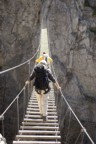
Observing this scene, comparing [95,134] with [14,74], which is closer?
[14,74]

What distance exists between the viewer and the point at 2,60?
771 inches

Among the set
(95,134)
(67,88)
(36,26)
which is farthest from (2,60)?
(95,134)

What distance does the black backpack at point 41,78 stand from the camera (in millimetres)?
7225

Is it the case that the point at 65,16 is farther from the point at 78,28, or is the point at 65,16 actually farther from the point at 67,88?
the point at 67,88

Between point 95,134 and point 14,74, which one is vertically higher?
point 14,74

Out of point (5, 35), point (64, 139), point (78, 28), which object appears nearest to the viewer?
point (5, 35)

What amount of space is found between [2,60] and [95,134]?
9.66 m

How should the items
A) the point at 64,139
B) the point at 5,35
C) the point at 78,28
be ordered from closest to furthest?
the point at 5,35 → the point at 64,139 → the point at 78,28

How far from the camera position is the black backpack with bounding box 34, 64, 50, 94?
23.7 feet

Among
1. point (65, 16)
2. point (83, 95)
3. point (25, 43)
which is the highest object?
point (65, 16)

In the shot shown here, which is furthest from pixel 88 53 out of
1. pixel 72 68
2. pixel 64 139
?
pixel 64 139

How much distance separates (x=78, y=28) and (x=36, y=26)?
456 centimetres

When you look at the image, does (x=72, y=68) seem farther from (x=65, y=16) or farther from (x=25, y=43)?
(x=25, y=43)

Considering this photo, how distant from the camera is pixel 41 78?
→ 7.32m
